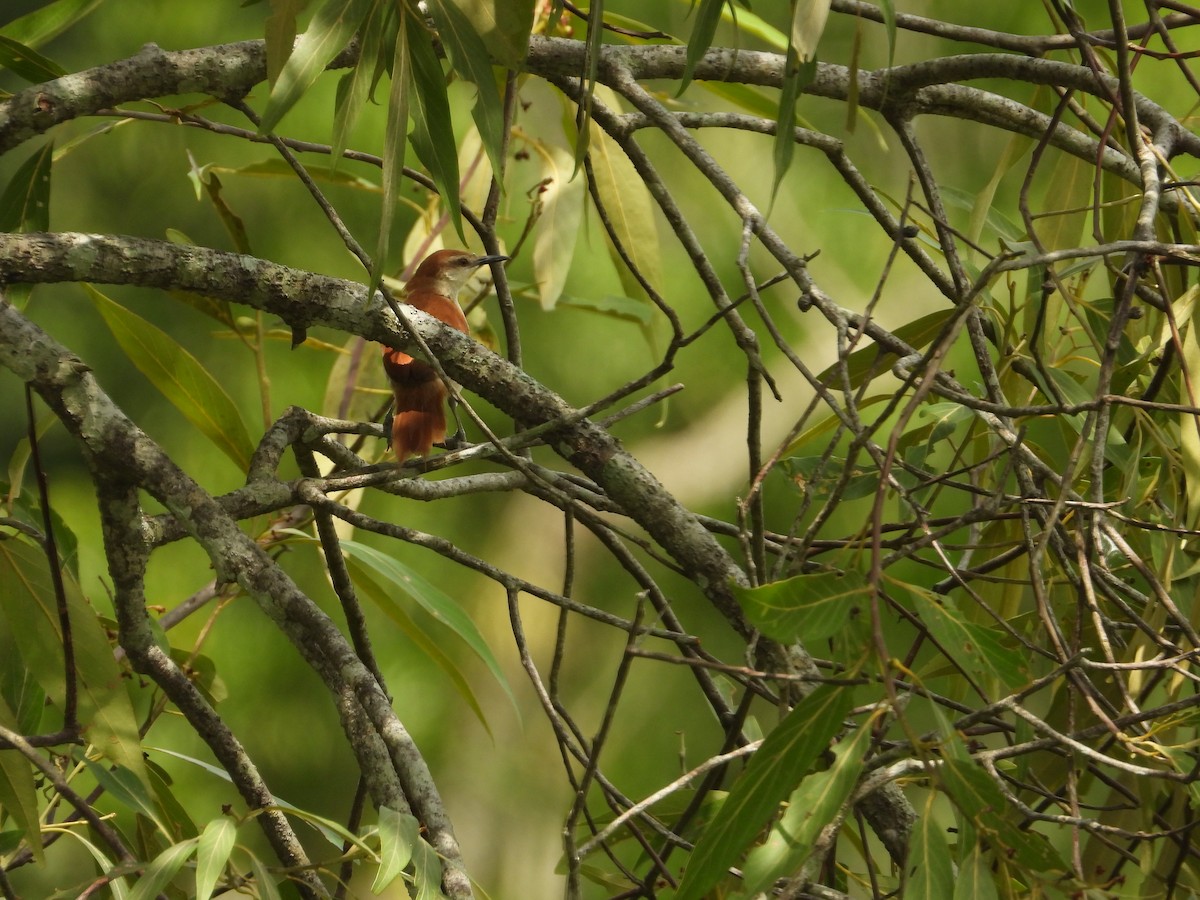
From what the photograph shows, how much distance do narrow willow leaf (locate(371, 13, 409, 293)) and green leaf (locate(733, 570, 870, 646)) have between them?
0.32 metres

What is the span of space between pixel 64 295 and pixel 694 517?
8.28 feet

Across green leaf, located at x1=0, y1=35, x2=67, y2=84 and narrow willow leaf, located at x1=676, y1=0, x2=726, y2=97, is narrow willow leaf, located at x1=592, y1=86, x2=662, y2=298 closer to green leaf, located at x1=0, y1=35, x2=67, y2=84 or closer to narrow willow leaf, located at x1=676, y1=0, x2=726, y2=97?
green leaf, located at x1=0, y1=35, x2=67, y2=84

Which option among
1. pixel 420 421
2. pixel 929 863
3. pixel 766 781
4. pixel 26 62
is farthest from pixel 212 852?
pixel 420 421

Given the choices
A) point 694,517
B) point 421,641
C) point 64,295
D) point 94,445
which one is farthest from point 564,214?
point 64,295

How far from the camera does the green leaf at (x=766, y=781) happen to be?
2.34ft

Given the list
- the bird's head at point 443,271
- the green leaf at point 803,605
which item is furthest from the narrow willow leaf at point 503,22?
the bird's head at point 443,271

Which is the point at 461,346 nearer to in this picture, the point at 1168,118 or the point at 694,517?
the point at 694,517

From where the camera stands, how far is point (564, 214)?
5.81 ft

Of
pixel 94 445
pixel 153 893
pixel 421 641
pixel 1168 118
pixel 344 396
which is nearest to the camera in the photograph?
pixel 153 893

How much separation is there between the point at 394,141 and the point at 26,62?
0.80 metres

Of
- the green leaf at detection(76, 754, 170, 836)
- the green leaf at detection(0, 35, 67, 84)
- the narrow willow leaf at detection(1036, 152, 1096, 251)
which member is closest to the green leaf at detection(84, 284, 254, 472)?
the green leaf at detection(0, 35, 67, 84)

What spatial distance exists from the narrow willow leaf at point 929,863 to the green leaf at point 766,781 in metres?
0.09

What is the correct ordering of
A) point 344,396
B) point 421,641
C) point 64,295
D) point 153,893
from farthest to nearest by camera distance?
1. point 64,295
2. point 344,396
3. point 421,641
4. point 153,893

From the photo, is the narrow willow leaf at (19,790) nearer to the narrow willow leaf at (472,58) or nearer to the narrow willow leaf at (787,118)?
the narrow willow leaf at (472,58)
